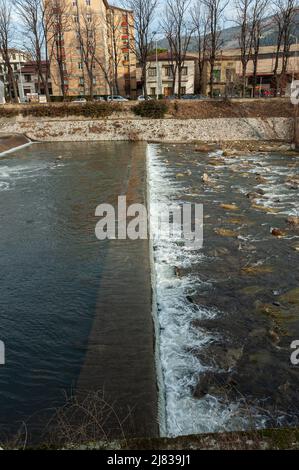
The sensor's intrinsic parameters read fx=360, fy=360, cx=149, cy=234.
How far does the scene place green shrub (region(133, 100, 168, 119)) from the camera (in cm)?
3357

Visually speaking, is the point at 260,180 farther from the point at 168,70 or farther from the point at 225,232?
the point at 168,70

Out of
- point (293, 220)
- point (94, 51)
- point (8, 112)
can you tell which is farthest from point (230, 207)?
point (94, 51)

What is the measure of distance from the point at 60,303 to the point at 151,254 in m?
2.67

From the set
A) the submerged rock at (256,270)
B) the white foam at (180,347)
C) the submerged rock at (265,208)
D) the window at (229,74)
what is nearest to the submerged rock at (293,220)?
the submerged rock at (265,208)

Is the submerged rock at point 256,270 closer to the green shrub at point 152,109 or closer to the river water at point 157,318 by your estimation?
the river water at point 157,318

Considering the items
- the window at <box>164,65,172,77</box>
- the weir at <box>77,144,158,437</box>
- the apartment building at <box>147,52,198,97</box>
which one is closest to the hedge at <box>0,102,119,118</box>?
the apartment building at <box>147,52,198,97</box>

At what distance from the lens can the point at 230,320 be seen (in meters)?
6.19

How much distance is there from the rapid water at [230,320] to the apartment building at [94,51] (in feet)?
153

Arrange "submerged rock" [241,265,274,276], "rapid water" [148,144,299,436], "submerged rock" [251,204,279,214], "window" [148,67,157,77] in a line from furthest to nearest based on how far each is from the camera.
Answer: "window" [148,67,157,77]
"submerged rock" [251,204,279,214]
"submerged rock" [241,265,274,276]
"rapid water" [148,144,299,436]

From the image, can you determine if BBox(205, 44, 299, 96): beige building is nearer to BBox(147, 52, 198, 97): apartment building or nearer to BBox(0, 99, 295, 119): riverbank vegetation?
BBox(147, 52, 198, 97): apartment building

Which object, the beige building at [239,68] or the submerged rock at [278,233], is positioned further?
the beige building at [239,68]

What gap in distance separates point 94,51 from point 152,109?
82.3ft

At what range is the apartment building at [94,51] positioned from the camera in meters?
54.0

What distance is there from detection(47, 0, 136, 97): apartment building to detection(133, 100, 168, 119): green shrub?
1949 centimetres
